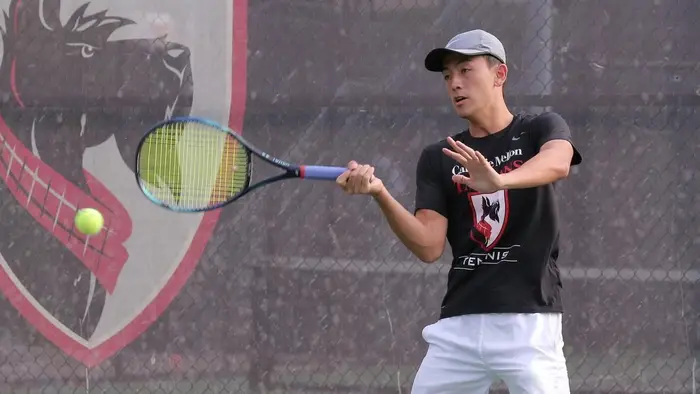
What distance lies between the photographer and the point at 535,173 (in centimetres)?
279

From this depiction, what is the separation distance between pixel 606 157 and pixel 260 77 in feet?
4.99

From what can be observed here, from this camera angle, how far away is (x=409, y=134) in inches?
183

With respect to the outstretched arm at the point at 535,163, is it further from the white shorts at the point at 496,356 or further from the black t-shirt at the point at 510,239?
the white shorts at the point at 496,356

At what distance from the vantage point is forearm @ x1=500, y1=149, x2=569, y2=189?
2740mm

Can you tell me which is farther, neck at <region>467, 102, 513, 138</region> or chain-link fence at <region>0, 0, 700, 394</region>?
chain-link fence at <region>0, 0, 700, 394</region>

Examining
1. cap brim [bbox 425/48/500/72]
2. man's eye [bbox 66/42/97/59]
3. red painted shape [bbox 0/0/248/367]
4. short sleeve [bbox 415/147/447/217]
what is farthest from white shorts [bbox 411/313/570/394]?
man's eye [bbox 66/42/97/59]

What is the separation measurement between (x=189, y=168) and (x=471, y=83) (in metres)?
1.02

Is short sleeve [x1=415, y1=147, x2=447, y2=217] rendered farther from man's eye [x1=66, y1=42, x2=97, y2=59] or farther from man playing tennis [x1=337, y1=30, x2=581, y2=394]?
man's eye [x1=66, y1=42, x2=97, y2=59]

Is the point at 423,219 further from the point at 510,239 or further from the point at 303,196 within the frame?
the point at 303,196

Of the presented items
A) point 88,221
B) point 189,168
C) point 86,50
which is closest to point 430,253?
point 189,168

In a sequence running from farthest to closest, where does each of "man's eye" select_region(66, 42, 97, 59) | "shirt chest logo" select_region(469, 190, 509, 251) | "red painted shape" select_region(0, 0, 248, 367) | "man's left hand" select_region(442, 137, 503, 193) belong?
"man's eye" select_region(66, 42, 97, 59)
"red painted shape" select_region(0, 0, 248, 367)
"shirt chest logo" select_region(469, 190, 509, 251)
"man's left hand" select_region(442, 137, 503, 193)

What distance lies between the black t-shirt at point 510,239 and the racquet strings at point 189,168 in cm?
78

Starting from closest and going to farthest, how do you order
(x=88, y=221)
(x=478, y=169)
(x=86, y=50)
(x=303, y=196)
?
1. (x=478, y=169)
2. (x=88, y=221)
3. (x=303, y=196)
4. (x=86, y=50)

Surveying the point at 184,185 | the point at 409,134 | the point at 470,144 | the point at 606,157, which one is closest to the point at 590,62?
the point at 606,157
